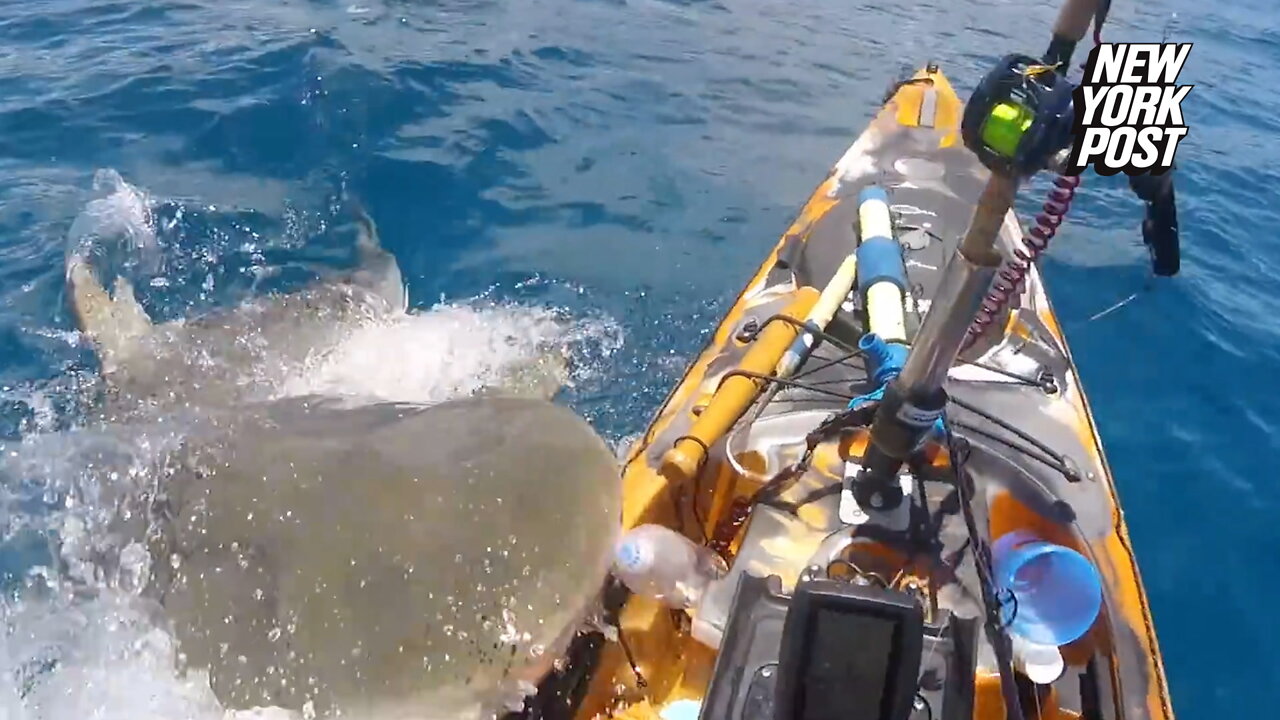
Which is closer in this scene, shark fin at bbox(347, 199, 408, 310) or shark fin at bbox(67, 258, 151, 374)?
shark fin at bbox(67, 258, 151, 374)

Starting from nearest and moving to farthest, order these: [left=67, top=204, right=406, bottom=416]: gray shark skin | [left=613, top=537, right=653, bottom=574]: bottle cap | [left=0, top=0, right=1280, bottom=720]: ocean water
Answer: [left=613, top=537, right=653, bottom=574]: bottle cap → [left=0, top=0, right=1280, bottom=720]: ocean water → [left=67, top=204, right=406, bottom=416]: gray shark skin

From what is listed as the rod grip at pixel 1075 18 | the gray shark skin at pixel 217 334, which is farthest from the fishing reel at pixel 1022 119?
the gray shark skin at pixel 217 334

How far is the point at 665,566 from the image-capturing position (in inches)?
106

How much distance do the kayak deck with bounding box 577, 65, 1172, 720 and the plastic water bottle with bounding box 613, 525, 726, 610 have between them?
12cm

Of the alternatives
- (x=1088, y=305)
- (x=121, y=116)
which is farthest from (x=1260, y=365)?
(x=121, y=116)

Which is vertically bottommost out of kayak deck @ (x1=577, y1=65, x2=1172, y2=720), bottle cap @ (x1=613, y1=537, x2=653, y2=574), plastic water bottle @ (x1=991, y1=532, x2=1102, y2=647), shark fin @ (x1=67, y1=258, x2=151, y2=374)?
shark fin @ (x1=67, y1=258, x2=151, y2=374)

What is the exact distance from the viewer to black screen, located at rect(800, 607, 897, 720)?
170 centimetres

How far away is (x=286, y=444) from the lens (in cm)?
287

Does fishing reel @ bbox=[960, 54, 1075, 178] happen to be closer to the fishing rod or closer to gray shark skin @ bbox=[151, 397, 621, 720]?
the fishing rod

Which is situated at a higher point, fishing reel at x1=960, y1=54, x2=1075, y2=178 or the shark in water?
fishing reel at x1=960, y1=54, x2=1075, y2=178

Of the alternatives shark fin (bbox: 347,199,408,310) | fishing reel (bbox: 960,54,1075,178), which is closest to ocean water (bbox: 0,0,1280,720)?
shark fin (bbox: 347,199,408,310)

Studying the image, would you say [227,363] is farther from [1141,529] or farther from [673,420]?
[1141,529]

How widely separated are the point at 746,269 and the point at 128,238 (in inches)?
154

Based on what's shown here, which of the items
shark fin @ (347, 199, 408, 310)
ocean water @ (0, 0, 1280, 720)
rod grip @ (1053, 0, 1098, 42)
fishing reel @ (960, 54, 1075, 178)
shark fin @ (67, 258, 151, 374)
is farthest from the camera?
shark fin @ (347, 199, 408, 310)
